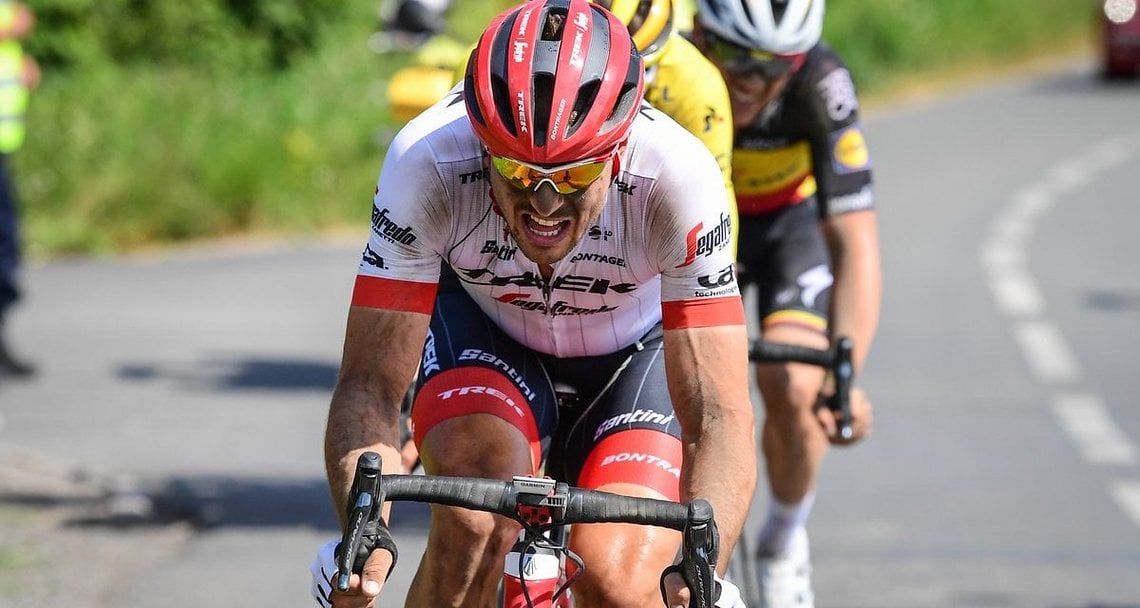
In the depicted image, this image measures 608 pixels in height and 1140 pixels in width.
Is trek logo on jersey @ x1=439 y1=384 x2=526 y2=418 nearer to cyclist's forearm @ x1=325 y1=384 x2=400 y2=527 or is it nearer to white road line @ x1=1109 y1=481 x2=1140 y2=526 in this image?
cyclist's forearm @ x1=325 y1=384 x2=400 y2=527

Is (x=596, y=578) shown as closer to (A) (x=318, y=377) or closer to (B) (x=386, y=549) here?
(B) (x=386, y=549)

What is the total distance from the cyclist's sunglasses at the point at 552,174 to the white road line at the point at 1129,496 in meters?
5.23

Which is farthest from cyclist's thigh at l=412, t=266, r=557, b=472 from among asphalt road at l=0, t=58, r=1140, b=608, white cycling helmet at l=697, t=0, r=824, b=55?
asphalt road at l=0, t=58, r=1140, b=608

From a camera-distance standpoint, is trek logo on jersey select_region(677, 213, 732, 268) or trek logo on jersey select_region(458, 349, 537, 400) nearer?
trek logo on jersey select_region(677, 213, 732, 268)

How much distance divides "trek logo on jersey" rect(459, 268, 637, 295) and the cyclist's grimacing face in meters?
0.34

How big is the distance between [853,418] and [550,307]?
158 cm

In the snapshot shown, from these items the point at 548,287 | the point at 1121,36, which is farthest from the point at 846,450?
the point at 1121,36

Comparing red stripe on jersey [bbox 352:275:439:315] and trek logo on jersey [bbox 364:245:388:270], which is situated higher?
trek logo on jersey [bbox 364:245:388:270]

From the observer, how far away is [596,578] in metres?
3.54

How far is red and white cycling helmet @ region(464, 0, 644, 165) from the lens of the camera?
3.30m

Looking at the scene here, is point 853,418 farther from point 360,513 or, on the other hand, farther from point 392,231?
point 360,513

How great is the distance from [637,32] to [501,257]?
4.19 feet

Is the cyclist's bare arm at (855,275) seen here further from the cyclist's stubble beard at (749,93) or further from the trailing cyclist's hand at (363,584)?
the trailing cyclist's hand at (363,584)

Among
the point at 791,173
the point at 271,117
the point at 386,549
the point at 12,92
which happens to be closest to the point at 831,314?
the point at 791,173
